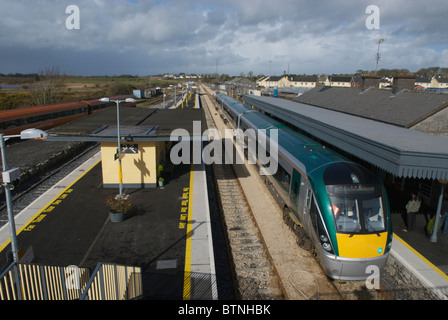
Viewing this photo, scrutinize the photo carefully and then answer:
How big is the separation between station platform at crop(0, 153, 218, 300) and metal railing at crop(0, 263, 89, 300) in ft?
6.15

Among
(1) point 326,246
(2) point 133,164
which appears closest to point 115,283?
(1) point 326,246

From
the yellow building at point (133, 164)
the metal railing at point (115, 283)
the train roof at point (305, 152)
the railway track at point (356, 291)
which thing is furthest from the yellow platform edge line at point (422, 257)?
the yellow building at point (133, 164)

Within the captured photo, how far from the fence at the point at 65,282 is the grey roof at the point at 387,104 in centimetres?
1545

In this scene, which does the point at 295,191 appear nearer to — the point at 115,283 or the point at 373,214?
the point at 373,214

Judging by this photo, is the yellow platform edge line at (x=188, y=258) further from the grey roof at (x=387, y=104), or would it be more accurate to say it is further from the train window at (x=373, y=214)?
the grey roof at (x=387, y=104)

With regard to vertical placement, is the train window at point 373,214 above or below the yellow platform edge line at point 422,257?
above

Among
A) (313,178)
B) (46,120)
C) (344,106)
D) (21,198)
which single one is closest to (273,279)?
(313,178)

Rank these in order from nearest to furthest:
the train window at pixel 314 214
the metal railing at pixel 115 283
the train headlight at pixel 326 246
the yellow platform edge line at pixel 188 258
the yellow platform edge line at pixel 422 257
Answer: the metal railing at pixel 115 283
the yellow platform edge line at pixel 188 258
the train headlight at pixel 326 246
the yellow platform edge line at pixel 422 257
the train window at pixel 314 214

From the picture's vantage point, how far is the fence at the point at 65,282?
729 cm

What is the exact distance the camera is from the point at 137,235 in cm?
1190

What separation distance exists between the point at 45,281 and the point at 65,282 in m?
0.46

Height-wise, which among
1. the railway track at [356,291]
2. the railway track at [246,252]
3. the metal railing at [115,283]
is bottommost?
the railway track at [356,291]

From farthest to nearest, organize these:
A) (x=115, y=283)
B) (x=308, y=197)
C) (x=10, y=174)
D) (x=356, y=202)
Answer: (x=308, y=197) < (x=356, y=202) < (x=115, y=283) < (x=10, y=174)

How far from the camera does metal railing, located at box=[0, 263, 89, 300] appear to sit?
7.26 meters
